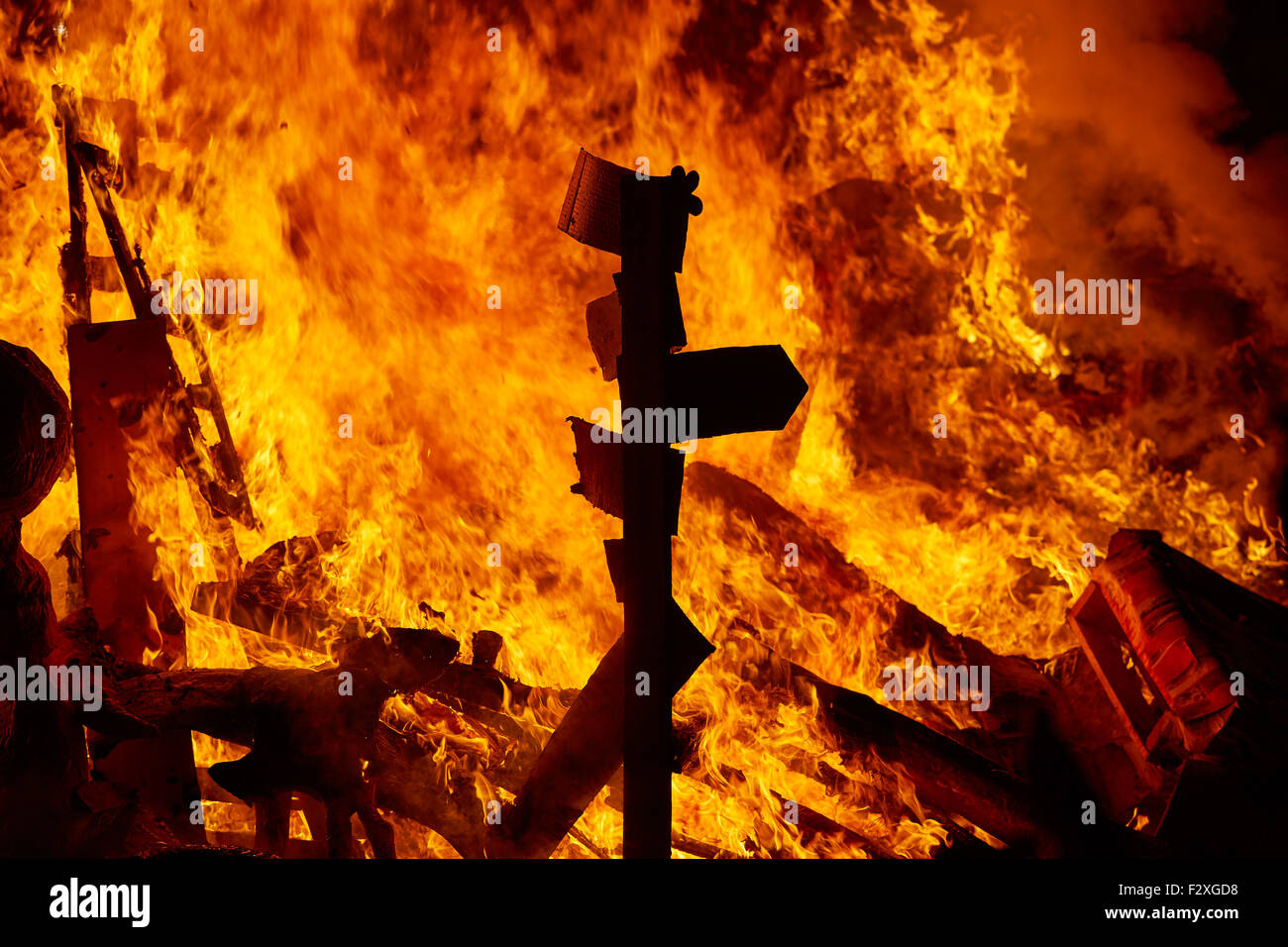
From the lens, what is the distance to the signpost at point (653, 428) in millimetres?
2941

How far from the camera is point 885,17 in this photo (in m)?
7.84

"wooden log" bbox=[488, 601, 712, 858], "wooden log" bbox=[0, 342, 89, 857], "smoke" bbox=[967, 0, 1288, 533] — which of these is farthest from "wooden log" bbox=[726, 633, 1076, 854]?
"smoke" bbox=[967, 0, 1288, 533]

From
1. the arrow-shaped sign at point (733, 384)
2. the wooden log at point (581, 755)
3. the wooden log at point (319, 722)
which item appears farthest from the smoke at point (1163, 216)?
the wooden log at point (319, 722)

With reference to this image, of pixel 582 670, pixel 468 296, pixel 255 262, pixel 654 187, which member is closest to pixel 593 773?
pixel 654 187

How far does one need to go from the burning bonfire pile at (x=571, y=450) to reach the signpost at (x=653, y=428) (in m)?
0.79

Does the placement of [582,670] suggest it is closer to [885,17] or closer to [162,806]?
[162,806]

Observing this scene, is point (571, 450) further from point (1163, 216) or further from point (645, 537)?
point (1163, 216)

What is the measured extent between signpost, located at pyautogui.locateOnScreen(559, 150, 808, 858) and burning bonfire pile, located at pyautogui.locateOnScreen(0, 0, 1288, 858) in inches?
31.2

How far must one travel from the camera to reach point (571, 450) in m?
7.23

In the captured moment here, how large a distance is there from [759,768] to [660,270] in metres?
3.46

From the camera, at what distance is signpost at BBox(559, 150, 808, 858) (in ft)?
9.65

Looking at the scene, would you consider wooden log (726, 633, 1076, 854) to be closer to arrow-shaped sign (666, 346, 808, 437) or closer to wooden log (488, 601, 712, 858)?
wooden log (488, 601, 712, 858)

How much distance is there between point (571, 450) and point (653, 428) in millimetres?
4327
